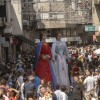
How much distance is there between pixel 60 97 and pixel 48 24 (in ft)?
251

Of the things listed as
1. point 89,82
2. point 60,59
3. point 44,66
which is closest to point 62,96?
point 44,66

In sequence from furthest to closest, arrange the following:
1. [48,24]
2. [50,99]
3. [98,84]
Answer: [48,24], [98,84], [50,99]

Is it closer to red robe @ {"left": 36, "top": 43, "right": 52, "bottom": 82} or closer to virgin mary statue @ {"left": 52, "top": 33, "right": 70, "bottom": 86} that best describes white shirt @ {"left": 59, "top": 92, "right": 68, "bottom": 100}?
red robe @ {"left": 36, "top": 43, "right": 52, "bottom": 82}

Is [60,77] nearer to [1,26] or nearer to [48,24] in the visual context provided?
[1,26]

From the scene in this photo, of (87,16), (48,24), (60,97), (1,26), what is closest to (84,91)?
(60,97)

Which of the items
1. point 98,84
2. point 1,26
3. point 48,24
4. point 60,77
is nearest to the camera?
point 98,84

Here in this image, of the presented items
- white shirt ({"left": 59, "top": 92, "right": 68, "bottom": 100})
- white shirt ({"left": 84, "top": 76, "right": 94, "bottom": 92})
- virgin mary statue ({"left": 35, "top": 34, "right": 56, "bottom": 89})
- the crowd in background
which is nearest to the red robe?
virgin mary statue ({"left": 35, "top": 34, "right": 56, "bottom": 89})

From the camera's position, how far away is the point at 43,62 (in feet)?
54.1

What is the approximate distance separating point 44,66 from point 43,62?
14 centimetres

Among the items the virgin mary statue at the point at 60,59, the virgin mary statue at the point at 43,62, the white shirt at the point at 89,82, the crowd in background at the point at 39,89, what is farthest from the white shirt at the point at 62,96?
the white shirt at the point at 89,82

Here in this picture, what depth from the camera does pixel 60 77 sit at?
1748 centimetres

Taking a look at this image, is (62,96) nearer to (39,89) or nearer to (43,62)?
(39,89)

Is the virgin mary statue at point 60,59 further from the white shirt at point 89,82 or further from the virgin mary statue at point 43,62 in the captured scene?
the white shirt at point 89,82

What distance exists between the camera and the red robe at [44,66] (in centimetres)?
1636
